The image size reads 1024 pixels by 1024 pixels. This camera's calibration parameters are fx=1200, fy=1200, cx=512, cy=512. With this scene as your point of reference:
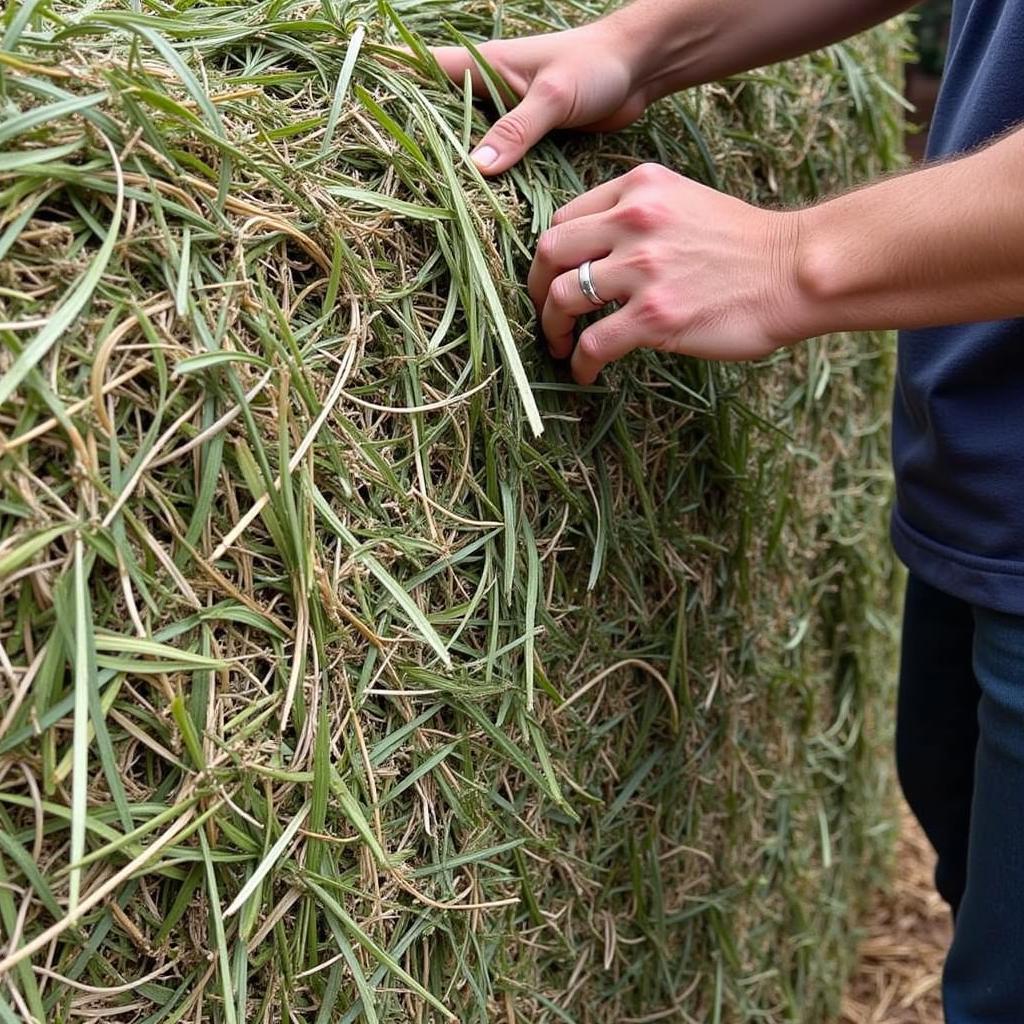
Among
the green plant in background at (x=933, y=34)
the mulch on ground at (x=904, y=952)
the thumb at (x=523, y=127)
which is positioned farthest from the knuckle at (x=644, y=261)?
the green plant in background at (x=933, y=34)

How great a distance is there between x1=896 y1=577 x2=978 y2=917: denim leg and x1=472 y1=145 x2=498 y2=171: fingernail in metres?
0.52

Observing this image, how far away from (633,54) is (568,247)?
0.21m

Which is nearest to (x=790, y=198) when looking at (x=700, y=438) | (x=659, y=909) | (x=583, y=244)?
(x=700, y=438)

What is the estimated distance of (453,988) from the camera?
0.74 meters

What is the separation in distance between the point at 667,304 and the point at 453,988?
435 mm

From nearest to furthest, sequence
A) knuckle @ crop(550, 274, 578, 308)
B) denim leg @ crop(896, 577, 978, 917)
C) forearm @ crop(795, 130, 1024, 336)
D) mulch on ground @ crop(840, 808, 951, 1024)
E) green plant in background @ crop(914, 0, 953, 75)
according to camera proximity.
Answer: forearm @ crop(795, 130, 1024, 336) < knuckle @ crop(550, 274, 578, 308) < denim leg @ crop(896, 577, 978, 917) < mulch on ground @ crop(840, 808, 951, 1024) < green plant in background @ crop(914, 0, 953, 75)

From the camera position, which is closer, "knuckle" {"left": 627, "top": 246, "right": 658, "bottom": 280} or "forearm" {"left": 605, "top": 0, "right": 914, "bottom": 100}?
"knuckle" {"left": 627, "top": 246, "right": 658, "bottom": 280}

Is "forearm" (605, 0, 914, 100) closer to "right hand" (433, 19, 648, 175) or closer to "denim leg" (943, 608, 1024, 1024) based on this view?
"right hand" (433, 19, 648, 175)

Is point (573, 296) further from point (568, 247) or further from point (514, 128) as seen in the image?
point (514, 128)

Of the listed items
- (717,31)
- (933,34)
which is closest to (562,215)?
(717,31)

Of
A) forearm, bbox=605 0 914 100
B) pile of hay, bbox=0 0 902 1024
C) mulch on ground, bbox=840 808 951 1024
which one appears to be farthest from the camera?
mulch on ground, bbox=840 808 951 1024

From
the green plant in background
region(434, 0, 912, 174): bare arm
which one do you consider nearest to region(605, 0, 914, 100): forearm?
region(434, 0, 912, 174): bare arm

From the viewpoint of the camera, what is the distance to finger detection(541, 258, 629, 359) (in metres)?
0.71

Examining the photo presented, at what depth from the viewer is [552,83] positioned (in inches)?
31.1
